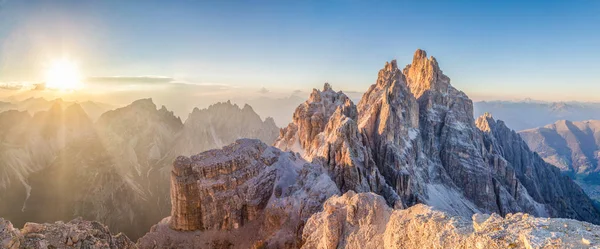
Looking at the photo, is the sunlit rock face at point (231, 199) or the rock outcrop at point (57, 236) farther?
the sunlit rock face at point (231, 199)

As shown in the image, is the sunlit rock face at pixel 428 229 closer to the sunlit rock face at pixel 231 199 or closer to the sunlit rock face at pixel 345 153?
the sunlit rock face at pixel 231 199

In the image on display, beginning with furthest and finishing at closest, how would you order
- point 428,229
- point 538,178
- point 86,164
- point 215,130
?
1. point 215,130
2. point 538,178
3. point 86,164
4. point 428,229

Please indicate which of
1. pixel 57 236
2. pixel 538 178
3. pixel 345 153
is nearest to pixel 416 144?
pixel 345 153

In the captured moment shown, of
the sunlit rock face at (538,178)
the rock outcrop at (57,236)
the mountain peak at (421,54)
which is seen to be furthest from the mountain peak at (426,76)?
the rock outcrop at (57,236)

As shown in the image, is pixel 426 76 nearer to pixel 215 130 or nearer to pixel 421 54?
pixel 421 54

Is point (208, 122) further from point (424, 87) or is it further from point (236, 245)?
point (236, 245)
